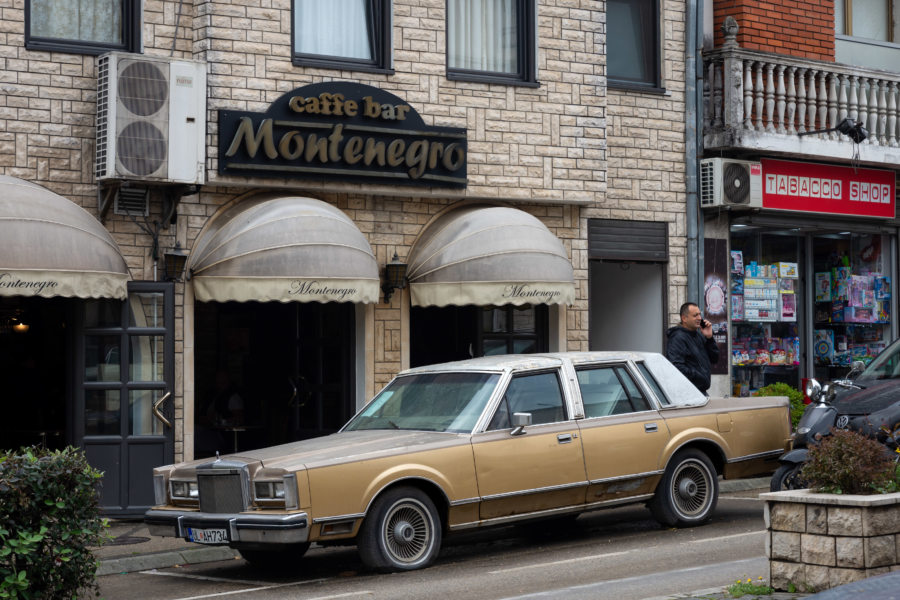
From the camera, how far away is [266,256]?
15.0 meters

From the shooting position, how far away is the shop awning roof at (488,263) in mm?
16469

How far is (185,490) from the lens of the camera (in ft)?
36.8

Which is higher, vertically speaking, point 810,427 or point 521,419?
point 521,419

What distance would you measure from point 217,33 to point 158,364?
3688mm

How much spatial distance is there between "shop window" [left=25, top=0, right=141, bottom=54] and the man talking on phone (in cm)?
664

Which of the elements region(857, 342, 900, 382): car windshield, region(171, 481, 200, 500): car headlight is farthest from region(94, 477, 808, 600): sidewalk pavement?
region(857, 342, 900, 382): car windshield

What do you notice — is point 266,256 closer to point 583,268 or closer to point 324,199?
point 324,199

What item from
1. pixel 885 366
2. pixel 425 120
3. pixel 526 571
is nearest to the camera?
pixel 526 571

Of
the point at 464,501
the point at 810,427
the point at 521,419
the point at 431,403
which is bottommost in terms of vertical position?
A: the point at 464,501

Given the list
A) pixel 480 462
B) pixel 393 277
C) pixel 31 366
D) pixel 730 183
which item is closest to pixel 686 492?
pixel 480 462

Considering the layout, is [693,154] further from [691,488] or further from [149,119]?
[149,119]

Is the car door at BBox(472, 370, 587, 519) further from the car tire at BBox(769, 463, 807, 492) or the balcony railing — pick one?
the balcony railing

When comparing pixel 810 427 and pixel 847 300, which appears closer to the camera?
pixel 810 427

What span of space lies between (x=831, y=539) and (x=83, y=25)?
33.3 feet
